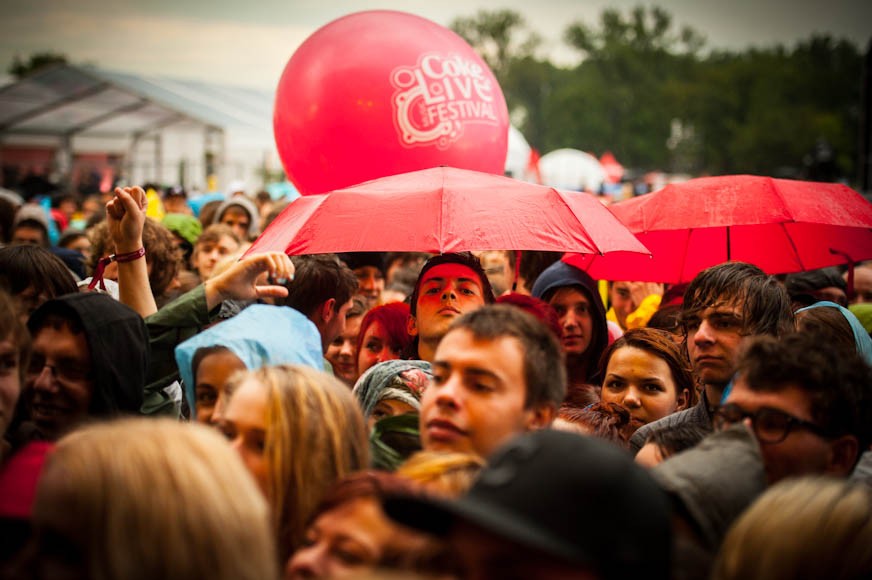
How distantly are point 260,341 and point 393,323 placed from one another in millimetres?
1662

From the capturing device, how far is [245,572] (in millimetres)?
1800

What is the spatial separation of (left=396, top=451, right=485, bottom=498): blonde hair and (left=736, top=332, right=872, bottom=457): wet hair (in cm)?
94

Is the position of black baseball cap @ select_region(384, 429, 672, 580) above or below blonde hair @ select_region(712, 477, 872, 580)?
above

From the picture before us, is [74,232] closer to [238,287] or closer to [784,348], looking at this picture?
[238,287]

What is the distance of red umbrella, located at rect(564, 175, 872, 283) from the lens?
197 inches

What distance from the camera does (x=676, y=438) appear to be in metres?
3.28

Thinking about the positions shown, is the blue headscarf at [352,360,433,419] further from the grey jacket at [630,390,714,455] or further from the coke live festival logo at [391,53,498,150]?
the coke live festival logo at [391,53,498,150]

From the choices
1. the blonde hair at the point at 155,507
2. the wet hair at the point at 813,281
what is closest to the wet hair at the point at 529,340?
the blonde hair at the point at 155,507

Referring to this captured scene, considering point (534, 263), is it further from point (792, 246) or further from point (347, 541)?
point (347, 541)

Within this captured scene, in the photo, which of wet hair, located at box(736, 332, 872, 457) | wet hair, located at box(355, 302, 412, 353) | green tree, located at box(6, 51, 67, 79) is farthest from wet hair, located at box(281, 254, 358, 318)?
green tree, located at box(6, 51, 67, 79)

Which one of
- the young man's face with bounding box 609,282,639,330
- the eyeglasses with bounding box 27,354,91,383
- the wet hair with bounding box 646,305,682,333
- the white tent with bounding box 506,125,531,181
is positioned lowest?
the white tent with bounding box 506,125,531,181

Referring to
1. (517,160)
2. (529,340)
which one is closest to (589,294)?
(529,340)

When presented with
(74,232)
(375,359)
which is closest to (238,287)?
(375,359)

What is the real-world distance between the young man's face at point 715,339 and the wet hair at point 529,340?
1.21 metres
